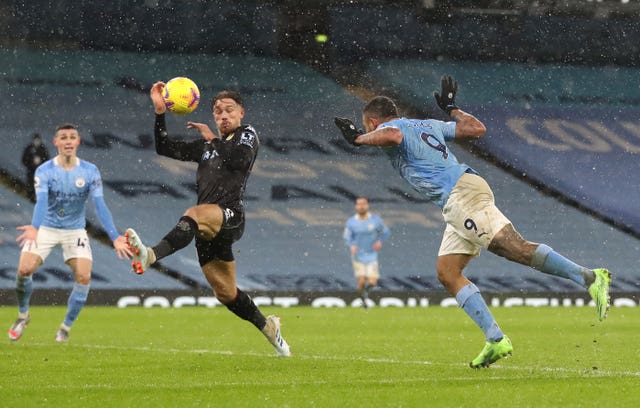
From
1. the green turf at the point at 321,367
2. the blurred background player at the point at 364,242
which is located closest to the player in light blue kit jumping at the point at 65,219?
the green turf at the point at 321,367

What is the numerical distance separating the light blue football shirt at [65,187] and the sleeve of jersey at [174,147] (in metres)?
2.80

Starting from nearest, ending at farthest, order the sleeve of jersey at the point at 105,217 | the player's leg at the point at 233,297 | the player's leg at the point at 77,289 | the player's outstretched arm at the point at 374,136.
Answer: the player's outstretched arm at the point at 374,136 < the player's leg at the point at 233,297 < the sleeve of jersey at the point at 105,217 < the player's leg at the point at 77,289

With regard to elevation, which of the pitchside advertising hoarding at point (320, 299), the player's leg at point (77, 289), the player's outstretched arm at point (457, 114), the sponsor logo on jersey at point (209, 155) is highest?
the player's outstretched arm at point (457, 114)

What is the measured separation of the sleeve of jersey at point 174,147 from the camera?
933cm

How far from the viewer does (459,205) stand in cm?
827

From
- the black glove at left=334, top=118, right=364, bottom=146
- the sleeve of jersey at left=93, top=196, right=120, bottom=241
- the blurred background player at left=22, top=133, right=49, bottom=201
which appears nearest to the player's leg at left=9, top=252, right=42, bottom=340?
the sleeve of jersey at left=93, top=196, right=120, bottom=241

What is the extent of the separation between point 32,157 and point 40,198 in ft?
43.9

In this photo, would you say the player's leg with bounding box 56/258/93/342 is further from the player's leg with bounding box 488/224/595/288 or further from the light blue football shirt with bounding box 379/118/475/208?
the player's leg with bounding box 488/224/595/288

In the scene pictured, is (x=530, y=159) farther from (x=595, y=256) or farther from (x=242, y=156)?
(x=242, y=156)

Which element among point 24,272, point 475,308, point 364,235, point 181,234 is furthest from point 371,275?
point 181,234

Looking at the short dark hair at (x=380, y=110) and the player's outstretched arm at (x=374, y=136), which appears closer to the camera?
the player's outstretched arm at (x=374, y=136)

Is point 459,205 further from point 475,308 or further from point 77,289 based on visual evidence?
point 77,289

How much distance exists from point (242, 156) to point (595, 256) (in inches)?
745

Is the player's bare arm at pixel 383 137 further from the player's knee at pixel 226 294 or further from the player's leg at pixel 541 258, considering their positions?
the player's knee at pixel 226 294
